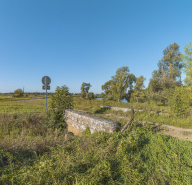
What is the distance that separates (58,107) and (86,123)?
2648 millimetres

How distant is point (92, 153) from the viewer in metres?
2.79

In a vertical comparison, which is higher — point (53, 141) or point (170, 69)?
point (170, 69)

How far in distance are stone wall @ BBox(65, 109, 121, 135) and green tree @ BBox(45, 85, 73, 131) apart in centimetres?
38

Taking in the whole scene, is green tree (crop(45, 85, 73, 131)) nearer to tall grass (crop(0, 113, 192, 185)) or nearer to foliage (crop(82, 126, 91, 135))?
foliage (crop(82, 126, 91, 135))

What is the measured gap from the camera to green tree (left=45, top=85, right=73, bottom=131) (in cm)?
648

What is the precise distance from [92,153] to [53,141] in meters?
1.61

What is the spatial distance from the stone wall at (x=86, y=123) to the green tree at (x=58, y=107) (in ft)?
1.23

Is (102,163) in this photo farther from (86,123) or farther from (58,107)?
(58,107)

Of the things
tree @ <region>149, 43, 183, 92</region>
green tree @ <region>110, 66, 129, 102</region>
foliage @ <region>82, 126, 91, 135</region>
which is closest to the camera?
foliage @ <region>82, 126, 91, 135</region>

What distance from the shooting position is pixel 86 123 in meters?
5.25

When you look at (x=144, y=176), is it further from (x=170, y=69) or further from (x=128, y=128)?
(x=170, y=69)

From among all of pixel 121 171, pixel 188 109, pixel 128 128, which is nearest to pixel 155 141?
pixel 128 128

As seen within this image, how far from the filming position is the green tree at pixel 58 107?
648cm

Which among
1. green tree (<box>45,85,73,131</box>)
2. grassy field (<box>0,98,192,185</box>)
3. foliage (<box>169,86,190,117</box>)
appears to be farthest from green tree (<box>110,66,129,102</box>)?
grassy field (<box>0,98,192,185</box>)
